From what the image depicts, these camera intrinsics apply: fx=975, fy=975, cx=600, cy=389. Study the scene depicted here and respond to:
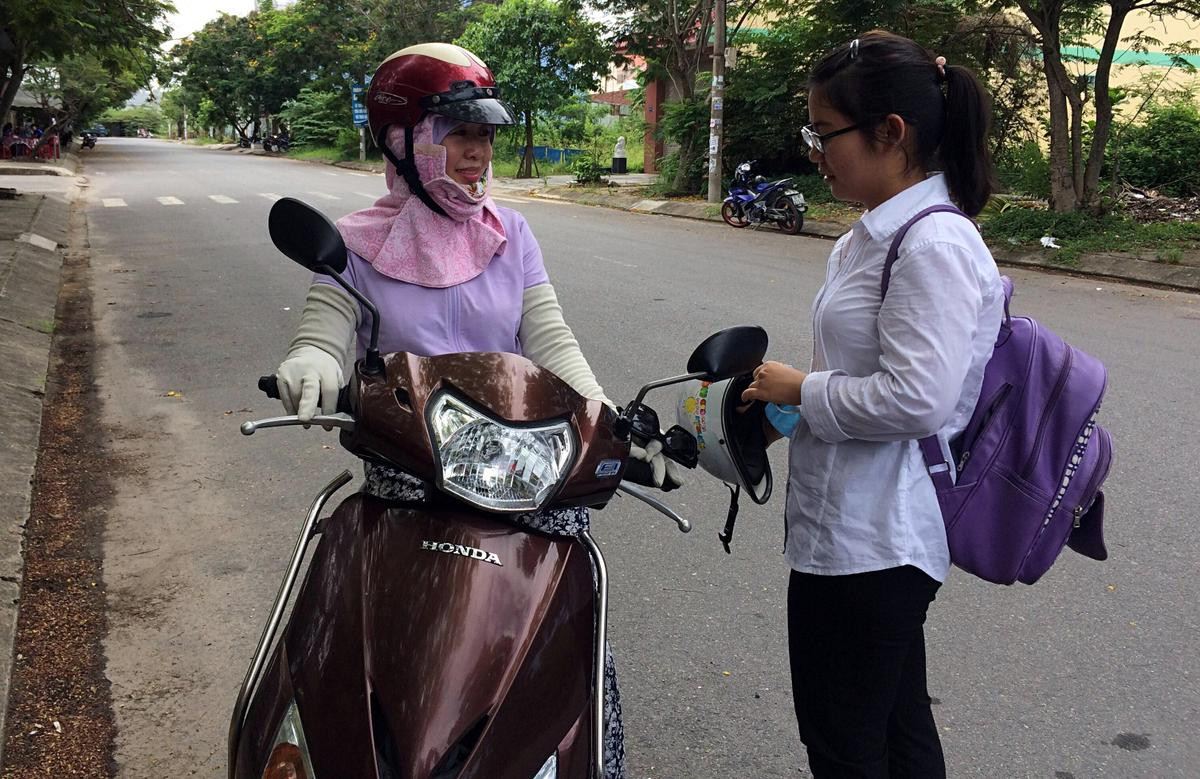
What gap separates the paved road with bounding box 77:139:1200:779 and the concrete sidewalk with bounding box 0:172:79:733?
299mm

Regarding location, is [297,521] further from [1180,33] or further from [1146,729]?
[1180,33]

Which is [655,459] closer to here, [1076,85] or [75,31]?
[1076,85]

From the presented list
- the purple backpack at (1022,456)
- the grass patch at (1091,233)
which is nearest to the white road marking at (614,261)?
the grass patch at (1091,233)

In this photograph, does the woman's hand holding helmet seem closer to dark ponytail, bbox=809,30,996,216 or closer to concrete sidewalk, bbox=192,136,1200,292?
Answer: dark ponytail, bbox=809,30,996,216

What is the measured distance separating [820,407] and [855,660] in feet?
1.49

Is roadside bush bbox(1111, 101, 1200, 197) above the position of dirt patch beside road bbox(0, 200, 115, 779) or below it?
above

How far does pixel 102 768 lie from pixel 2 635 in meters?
0.68

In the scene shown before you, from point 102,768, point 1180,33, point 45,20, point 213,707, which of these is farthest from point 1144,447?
point 1180,33

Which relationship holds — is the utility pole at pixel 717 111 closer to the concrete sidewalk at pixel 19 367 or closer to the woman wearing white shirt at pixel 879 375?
the concrete sidewalk at pixel 19 367

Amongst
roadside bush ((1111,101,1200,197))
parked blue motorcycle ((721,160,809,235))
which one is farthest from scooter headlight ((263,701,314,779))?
roadside bush ((1111,101,1200,197))

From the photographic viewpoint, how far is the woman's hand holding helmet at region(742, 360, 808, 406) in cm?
164

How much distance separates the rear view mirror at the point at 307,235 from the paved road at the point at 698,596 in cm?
151

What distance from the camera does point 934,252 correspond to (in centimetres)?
148

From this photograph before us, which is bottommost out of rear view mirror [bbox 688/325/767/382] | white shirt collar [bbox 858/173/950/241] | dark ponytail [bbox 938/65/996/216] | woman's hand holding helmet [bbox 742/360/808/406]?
woman's hand holding helmet [bbox 742/360/808/406]
